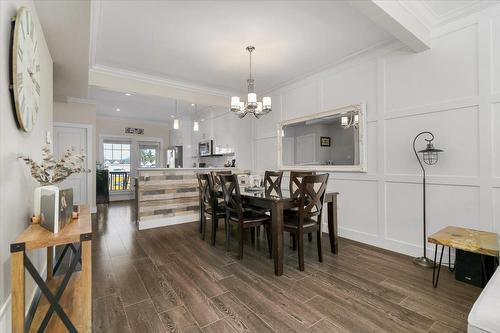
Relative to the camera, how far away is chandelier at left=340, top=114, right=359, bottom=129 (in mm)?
3471

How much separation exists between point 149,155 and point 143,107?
7.98 ft

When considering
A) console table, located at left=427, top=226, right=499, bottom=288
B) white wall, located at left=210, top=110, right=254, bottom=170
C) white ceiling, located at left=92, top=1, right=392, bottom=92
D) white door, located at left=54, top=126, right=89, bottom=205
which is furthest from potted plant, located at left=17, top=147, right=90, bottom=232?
white door, located at left=54, top=126, right=89, bottom=205

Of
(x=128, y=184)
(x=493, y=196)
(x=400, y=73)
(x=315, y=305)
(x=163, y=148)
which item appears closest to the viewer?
(x=315, y=305)

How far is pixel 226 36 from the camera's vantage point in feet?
9.70

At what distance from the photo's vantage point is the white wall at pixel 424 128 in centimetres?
237

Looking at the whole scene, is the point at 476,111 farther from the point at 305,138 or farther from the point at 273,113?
the point at 273,113

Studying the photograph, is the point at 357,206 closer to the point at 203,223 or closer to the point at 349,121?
the point at 349,121

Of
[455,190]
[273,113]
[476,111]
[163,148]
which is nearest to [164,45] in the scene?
[273,113]

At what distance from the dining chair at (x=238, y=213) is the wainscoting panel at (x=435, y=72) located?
2.23 metres

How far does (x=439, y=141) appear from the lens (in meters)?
2.69

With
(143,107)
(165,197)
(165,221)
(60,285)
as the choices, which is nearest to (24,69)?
(60,285)

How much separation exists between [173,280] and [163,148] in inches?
278

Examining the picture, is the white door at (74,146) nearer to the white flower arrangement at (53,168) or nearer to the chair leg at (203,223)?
the chair leg at (203,223)

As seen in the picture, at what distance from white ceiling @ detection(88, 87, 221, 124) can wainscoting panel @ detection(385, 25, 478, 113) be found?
13.5ft
